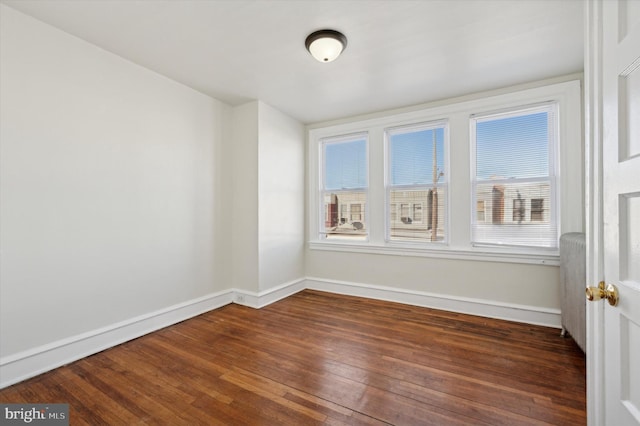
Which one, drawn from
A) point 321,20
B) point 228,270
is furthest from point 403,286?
point 321,20

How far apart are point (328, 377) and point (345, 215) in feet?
8.48

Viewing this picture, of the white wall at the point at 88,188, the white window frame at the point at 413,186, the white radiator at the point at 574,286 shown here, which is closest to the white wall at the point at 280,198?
the white wall at the point at 88,188

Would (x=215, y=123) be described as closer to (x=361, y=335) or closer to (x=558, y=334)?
(x=361, y=335)

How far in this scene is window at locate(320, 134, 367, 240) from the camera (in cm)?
425

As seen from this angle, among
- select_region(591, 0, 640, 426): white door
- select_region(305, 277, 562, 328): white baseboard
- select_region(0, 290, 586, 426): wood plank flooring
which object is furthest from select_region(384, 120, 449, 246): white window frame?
select_region(591, 0, 640, 426): white door

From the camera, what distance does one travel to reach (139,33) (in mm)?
2316

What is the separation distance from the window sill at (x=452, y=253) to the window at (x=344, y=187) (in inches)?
7.3

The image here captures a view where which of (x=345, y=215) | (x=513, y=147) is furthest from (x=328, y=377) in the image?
(x=513, y=147)

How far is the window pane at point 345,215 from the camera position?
426cm

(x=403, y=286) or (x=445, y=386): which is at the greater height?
(x=403, y=286)

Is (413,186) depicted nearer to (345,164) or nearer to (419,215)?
(419,215)

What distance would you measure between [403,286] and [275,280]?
1742 millimetres

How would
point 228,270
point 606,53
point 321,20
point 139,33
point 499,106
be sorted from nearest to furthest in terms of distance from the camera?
point 606,53, point 321,20, point 139,33, point 499,106, point 228,270

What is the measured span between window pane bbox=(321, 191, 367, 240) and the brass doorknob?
314cm
